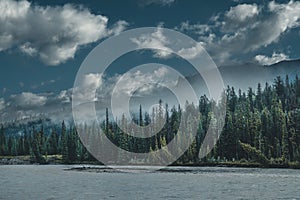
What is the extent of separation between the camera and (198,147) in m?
177

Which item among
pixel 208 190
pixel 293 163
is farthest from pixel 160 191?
pixel 293 163

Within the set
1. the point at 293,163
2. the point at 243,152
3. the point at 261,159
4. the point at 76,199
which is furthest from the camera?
the point at 243,152

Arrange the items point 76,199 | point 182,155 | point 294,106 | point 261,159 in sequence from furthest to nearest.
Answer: point 294,106
point 182,155
point 261,159
point 76,199

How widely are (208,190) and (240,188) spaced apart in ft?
17.1

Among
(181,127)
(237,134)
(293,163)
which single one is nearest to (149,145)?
(181,127)

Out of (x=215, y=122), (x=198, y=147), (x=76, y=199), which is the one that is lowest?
(x=76, y=199)

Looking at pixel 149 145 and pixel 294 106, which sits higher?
pixel 294 106

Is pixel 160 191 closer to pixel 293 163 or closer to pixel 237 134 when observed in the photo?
pixel 293 163

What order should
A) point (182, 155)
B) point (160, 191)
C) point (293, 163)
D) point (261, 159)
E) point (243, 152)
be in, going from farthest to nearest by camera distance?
point (182, 155), point (243, 152), point (261, 159), point (293, 163), point (160, 191)

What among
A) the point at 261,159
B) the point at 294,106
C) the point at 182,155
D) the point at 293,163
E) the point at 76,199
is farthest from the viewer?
the point at 294,106

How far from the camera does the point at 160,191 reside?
5947 centimetres

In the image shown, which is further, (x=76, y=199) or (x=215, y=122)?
(x=215, y=122)

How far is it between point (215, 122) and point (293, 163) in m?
51.2

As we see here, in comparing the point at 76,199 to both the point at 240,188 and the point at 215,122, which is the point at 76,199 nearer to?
the point at 240,188
